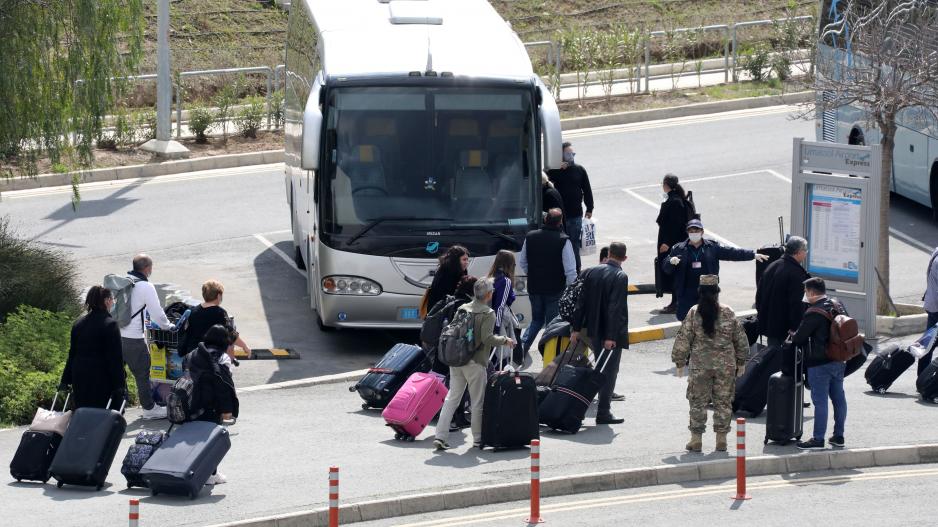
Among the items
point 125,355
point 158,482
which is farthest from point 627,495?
point 125,355

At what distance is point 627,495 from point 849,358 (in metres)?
2.26

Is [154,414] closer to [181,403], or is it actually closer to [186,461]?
[181,403]

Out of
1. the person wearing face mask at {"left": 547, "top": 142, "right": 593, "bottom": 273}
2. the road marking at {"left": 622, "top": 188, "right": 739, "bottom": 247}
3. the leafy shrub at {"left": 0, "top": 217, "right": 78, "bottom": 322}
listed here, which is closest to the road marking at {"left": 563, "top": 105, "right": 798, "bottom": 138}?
the road marking at {"left": 622, "top": 188, "right": 739, "bottom": 247}

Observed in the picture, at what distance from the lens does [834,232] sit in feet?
57.9

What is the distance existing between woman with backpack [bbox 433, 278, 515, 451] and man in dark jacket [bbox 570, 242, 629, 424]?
1000mm

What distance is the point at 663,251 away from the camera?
17938 mm

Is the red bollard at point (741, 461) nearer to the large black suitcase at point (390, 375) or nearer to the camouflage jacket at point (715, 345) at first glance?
the camouflage jacket at point (715, 345)

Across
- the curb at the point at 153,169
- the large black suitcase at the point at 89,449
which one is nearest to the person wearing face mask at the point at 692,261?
the large black suitcase at the point at 89,449

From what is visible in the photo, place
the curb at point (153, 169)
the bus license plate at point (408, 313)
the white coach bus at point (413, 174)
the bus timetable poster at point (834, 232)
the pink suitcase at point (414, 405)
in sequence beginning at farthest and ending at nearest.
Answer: the curb at point (153, 169)
the bus timetable poster at point (834, 232)
the bus license plate at point (408, 313)
the white coach bus at point (413, 174)
the pink suitcase at point (414, 405)

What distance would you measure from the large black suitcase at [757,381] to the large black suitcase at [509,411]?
2.17 metres

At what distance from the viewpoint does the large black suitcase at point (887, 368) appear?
1514 cm

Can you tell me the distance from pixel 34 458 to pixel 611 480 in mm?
4508

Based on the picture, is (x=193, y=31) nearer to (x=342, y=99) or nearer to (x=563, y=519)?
(x=342, y=99)

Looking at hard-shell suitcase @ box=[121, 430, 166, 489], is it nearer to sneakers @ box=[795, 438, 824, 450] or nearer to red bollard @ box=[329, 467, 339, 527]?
red bollard @ box=[329, 467, 339, 527]
